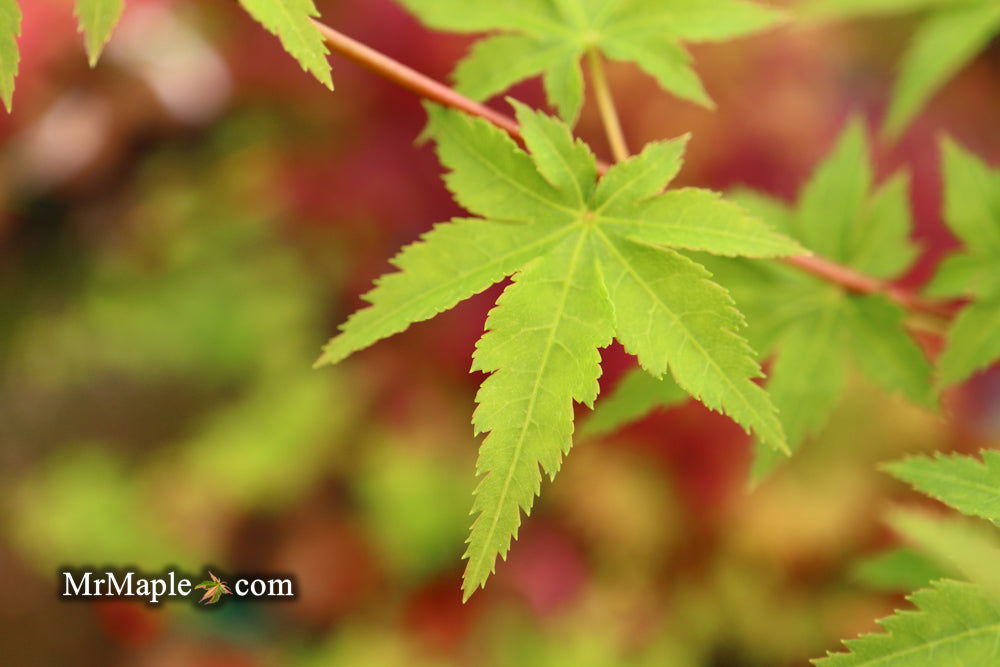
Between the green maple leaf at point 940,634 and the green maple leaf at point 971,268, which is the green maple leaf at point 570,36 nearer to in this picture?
the green maple leaf at point 971,268

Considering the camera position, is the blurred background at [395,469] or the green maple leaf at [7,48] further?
the blurred background at [395,469]

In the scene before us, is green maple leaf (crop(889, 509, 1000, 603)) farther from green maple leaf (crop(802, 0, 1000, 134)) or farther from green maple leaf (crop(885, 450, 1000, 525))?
green maple leaf (crop(802, 0, 1000, 134))

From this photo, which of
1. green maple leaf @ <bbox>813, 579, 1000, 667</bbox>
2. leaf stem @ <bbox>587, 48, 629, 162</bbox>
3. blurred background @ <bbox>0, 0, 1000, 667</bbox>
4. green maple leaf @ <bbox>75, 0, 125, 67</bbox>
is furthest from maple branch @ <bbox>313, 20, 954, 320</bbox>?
blurred background @ <bbox>0, 0, 1000, 667</bbox>

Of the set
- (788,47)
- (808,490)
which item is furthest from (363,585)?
(788,47)

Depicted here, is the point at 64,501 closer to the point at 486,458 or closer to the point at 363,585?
the point at 363,585

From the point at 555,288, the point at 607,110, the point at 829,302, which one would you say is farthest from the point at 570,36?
the point at 829,302

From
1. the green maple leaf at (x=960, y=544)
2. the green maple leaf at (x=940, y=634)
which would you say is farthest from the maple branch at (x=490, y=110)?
the green maple leaf at (x=940, y=634)
